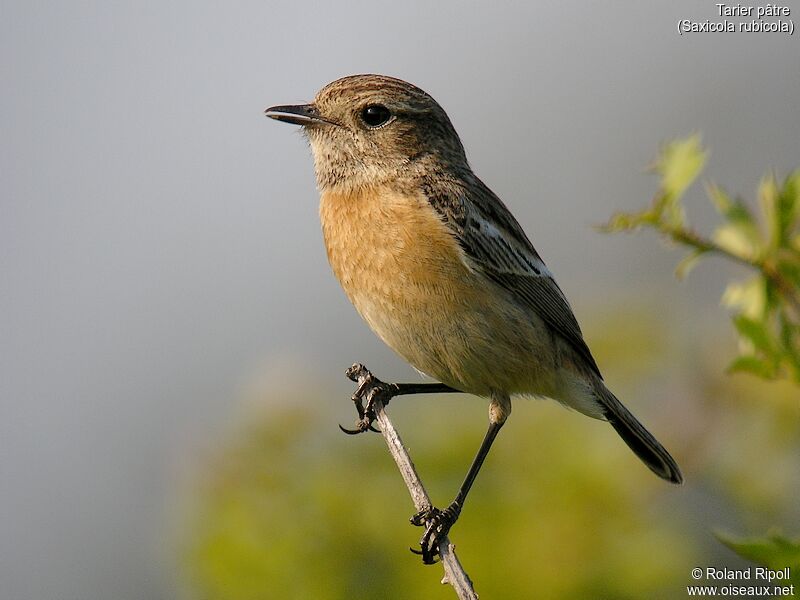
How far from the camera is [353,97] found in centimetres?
545

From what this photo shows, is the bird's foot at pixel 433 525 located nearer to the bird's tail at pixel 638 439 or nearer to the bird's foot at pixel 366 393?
the bird's foot at pixel 366 393

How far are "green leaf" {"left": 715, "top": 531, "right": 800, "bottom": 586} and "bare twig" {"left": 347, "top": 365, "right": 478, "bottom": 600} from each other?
2.96 ft

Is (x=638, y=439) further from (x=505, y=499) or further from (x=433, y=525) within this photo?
(x=433, y=525)

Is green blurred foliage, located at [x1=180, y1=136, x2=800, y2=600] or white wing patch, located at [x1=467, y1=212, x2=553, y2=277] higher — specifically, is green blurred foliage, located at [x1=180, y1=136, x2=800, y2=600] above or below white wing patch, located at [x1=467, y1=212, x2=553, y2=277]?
below

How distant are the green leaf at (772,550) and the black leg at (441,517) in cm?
168

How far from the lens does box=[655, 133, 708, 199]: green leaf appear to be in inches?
134

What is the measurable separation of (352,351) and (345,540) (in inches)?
296

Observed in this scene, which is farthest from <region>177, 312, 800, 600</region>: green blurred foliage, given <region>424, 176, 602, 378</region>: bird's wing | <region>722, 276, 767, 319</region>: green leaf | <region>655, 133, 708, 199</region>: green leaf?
<region>655, 133, 708, 199</region>: green leaf

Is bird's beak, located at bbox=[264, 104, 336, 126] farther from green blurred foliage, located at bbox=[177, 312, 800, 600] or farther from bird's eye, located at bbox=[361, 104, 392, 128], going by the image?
green blurred foliage, located at bbox=[177, 312, 800, 600]

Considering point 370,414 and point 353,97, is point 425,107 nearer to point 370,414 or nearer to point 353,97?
point 353,97

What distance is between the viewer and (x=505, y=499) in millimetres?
4625

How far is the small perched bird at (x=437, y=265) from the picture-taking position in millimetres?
4820

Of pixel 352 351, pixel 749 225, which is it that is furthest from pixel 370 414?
pixel 352 351

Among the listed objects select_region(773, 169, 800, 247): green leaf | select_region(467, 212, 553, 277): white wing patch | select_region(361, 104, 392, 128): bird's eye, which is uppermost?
select_region(361, 104, 392, 128): bird's eye
